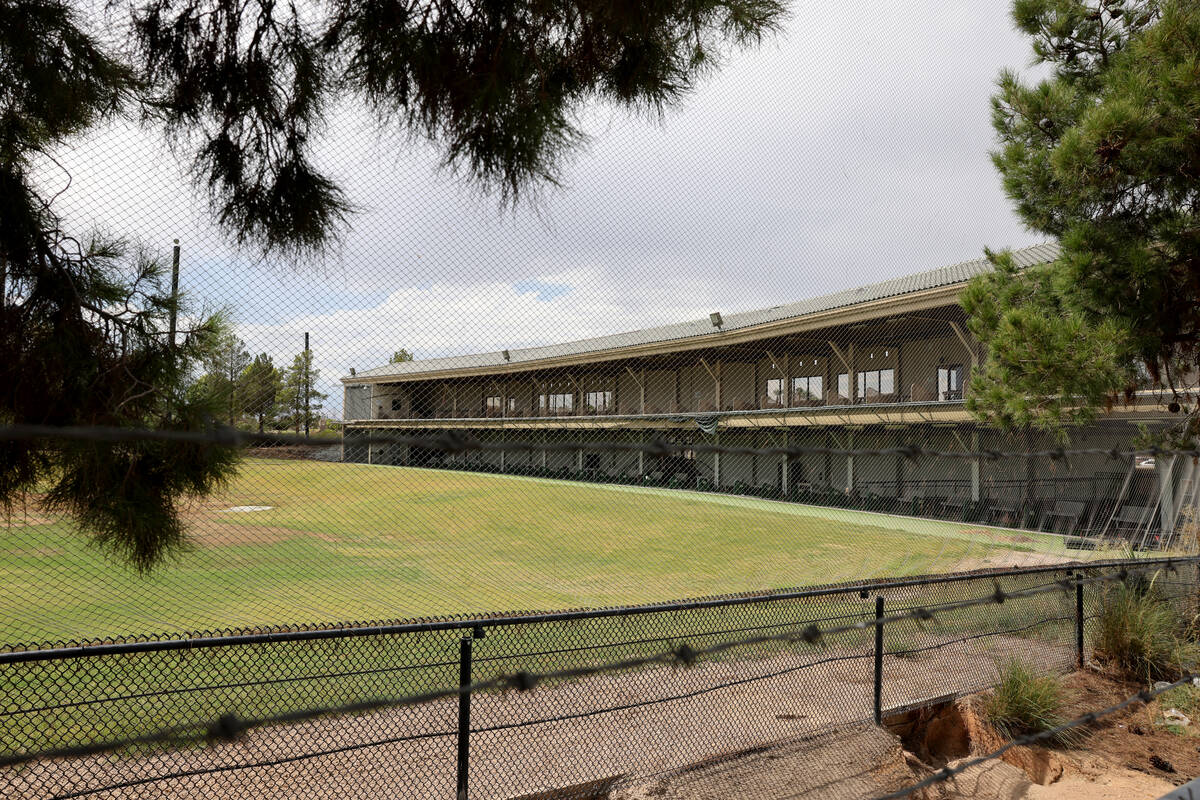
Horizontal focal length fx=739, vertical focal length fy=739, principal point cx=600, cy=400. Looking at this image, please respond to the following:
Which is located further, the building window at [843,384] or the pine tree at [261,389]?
the building window at [843,384]

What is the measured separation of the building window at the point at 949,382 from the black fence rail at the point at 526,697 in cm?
817

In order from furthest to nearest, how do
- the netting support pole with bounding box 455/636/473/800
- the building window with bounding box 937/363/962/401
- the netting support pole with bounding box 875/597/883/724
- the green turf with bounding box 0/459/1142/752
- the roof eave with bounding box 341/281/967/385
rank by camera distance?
the building window with bounding box 937/363/962/401, the roof eave with bounding box 341/281/967/385, the green turf with bounding box 0/459/1142/752, the netting support pole with bounding box 875/597/883/724, the netting support pole with bounding box 455/636/473/800

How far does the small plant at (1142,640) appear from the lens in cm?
514

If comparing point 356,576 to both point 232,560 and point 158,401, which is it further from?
point 158,401

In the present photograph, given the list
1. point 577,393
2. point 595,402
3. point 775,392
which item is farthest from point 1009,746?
point 775,392

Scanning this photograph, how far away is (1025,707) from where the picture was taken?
14.5 ft

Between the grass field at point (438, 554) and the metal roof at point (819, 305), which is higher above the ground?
the metal roof at point (819, 305)

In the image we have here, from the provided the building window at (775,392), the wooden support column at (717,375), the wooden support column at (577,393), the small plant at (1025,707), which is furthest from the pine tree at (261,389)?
the building window at (775,392)

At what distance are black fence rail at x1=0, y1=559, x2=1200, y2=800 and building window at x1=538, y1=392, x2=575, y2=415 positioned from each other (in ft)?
14.9

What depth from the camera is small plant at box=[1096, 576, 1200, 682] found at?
16.9ft

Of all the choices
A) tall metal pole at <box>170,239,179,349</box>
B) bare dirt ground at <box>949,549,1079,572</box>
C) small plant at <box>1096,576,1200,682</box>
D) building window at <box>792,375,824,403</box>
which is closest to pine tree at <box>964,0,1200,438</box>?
small plant at <box>1096,576,1200,682</box>

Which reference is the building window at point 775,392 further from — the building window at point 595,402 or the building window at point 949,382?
the building window at point 595,402

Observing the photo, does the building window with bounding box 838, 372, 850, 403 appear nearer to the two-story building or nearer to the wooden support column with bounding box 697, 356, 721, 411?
the two-story building

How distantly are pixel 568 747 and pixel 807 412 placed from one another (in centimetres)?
1125
